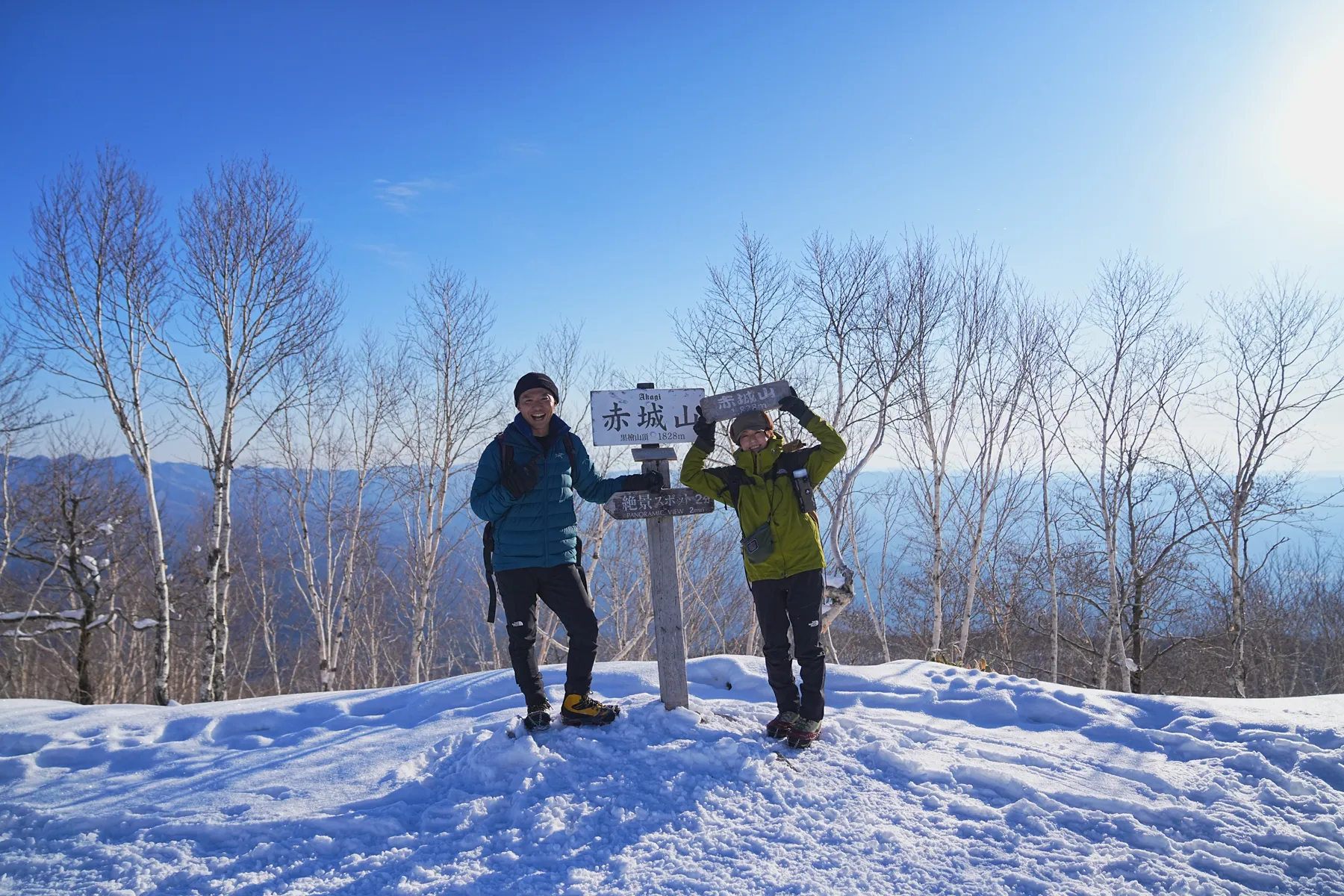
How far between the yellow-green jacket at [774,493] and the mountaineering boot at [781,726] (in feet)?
2.52

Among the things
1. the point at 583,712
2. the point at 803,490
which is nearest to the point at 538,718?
the point at 583,712

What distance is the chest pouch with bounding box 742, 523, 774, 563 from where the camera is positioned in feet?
11.5

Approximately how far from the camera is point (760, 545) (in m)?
3.50

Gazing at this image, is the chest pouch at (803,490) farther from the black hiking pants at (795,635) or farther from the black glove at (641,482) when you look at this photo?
the black glove at (641,482)

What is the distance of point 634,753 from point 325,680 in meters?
12.4

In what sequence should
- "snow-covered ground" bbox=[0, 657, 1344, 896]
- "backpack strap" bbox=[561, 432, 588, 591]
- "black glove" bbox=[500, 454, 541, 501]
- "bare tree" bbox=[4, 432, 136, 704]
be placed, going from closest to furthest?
"snow-covered ground" bbox=[0, 657, 1344, 896]
"black glove" bbox=[500, 454, 541, 501]
"backpack strap" bbox=[561, 432, 588, 591]
"bare tree" bbox=[4, 432, 136, 704]

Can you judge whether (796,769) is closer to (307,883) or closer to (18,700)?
(307,883)

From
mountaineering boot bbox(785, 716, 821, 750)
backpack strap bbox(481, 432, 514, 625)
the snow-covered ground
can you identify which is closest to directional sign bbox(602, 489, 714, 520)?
backpack strap bbox(481, 432, 514, 625)

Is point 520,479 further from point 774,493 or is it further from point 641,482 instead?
point 774,493

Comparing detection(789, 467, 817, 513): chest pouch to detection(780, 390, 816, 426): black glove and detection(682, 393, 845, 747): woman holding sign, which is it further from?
detection(780, 390, 816, 426): black glove

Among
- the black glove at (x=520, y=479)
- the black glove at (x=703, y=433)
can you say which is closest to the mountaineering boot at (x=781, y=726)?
the black glove at (x=703, y=433)

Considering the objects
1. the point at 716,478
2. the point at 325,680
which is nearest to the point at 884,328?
the point at 716,478

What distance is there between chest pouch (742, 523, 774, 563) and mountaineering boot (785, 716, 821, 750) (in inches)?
34.5

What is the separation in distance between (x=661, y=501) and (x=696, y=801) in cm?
156
